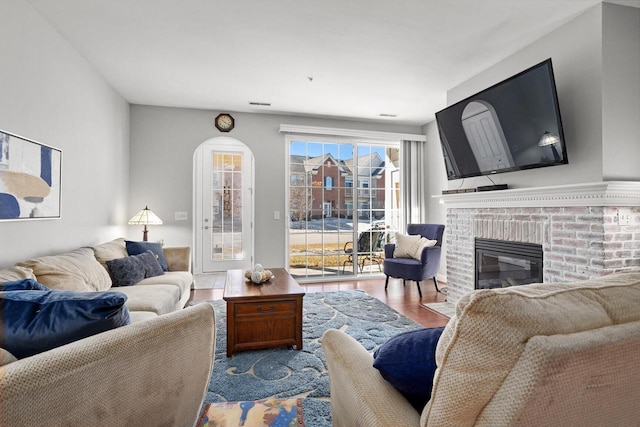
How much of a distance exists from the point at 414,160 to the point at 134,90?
426 cm

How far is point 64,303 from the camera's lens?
1.00 meters

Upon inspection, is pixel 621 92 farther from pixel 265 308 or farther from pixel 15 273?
pixel 15 273

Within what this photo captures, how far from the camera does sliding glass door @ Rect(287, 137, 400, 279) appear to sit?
5.09m

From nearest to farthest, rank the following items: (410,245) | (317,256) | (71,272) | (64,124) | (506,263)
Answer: (71,272)
(64,124)
(506,263)
(410,245)
(317,256)

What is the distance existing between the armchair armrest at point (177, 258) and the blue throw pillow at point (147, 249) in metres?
0.06

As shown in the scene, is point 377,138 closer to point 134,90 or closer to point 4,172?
point 134,90

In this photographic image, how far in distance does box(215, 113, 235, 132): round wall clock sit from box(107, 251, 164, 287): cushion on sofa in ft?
7.62

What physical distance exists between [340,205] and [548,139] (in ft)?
10.2

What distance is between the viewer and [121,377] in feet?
2.71

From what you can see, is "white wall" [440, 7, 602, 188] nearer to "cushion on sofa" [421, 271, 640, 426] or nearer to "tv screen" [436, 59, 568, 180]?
"tv screen" [436, 59, 568, 180]

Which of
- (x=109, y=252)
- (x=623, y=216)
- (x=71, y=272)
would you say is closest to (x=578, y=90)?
(x=623, y=216)

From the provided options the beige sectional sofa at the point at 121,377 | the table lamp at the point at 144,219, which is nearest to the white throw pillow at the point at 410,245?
the table lamp at the point at 144,219

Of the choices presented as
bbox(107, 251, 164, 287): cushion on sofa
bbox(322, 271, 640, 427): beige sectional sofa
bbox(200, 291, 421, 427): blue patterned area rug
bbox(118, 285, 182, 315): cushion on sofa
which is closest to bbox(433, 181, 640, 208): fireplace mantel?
bbox(200, 291, 421, 427): blue patterned area rug

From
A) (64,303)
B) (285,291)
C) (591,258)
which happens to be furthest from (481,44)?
(64,303)
